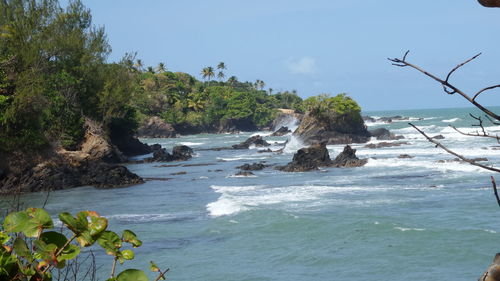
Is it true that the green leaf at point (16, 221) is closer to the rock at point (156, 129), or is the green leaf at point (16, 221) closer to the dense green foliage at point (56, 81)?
the dense green foliage at point (56, 81)

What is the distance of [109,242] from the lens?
9.67 ft

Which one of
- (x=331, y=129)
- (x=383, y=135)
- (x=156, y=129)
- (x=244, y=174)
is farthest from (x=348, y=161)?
(x=156, y=129)

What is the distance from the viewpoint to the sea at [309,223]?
12.9 meters

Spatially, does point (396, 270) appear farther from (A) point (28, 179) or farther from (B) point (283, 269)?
(A) point (28, 179)

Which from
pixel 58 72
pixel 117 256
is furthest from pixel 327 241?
pixel 58 72

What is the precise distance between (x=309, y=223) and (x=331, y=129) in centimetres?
4133

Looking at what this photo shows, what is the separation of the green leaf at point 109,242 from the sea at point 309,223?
4.55m

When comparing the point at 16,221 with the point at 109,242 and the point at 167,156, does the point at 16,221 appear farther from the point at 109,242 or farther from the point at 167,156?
the point at 167,156

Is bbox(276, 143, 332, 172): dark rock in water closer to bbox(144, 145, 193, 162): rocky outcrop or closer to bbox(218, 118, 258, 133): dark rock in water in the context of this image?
bbox(144, 145, 193, 162): rocky outcrop

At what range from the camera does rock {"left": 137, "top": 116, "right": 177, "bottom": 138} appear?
8675cm

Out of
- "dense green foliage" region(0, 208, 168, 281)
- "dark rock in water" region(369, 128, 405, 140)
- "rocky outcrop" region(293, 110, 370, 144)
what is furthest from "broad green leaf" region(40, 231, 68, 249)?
"dark rock in water" region(369, 128, 405, 140)

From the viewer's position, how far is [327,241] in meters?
15.2

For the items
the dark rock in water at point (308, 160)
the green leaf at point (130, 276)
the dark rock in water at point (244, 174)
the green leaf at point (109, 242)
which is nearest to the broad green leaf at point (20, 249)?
the green leaf at point (109, 242)

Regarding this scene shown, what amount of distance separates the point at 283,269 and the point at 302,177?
17.9 metres
